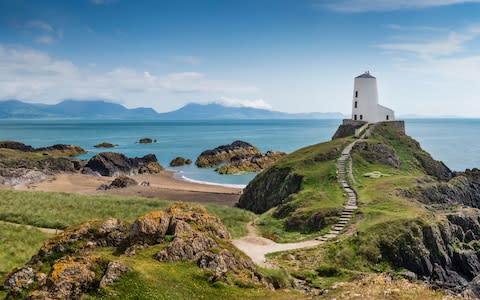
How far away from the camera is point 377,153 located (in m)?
64.8

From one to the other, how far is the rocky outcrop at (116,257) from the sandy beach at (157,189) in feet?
144

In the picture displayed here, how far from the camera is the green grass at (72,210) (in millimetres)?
39562

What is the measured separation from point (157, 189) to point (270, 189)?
30341 mm

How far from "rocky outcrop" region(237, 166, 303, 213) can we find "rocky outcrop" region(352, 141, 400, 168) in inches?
464

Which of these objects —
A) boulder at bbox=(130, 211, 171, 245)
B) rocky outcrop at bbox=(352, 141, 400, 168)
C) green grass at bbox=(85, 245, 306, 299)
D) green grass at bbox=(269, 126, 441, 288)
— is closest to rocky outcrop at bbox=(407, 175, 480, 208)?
green grass at bbox=(269, 126, 441, 288)

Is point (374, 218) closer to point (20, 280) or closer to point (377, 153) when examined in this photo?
point (20, 280)

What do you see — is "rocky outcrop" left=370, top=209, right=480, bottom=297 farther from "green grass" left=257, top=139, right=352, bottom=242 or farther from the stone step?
"green grass" left=257, top=139, right=352, bottom=242

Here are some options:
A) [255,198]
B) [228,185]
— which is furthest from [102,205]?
[228,185]

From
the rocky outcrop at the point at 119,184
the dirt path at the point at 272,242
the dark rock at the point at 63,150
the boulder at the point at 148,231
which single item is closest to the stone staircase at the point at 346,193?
the dirt path at the point at 272,242

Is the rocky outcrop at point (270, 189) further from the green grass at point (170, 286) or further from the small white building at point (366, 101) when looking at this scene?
the green grass at point (170, 286)

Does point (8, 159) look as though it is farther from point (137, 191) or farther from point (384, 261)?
point (384, 261)

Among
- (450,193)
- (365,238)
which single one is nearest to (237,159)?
(450,193)

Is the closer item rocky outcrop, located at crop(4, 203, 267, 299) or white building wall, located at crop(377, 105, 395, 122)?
rocky outcrop, located at crop(4, 203, 267, 299)

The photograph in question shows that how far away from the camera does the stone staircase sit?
3738cm
